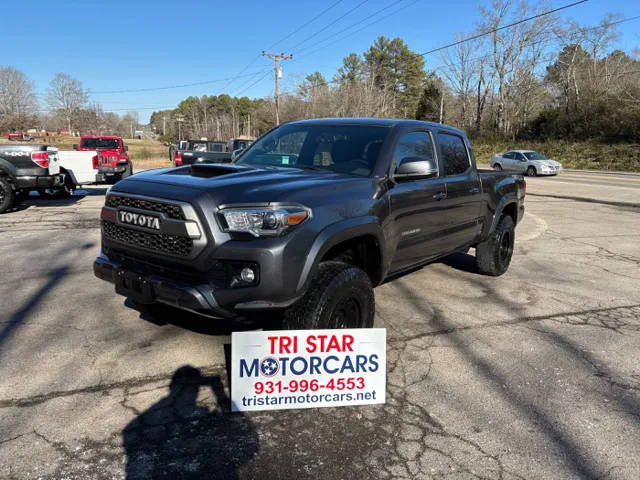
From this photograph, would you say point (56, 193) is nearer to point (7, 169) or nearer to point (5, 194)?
point (5, 194)

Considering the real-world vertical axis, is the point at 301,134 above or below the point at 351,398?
above

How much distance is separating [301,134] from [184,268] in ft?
6.38

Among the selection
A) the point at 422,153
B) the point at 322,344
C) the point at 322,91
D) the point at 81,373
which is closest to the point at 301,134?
the point at 422,153

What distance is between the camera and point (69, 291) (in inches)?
207

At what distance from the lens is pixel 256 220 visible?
9.68 feet

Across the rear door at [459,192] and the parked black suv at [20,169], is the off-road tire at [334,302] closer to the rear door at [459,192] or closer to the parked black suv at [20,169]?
A: the rear door at [459,192]

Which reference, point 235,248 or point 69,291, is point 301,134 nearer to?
point 235,248

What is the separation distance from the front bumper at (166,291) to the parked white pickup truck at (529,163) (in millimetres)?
26205

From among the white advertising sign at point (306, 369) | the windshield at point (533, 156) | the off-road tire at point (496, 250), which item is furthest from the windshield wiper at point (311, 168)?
the windshield at point (533, 156)

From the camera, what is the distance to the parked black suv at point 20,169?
Answer: 33.4 ft

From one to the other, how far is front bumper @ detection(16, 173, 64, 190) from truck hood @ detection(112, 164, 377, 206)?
8.22m

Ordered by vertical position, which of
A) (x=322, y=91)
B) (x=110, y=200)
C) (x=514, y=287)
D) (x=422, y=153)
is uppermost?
(x=322, y=91)

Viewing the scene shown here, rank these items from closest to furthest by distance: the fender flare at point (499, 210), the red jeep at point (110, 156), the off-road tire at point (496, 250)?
1. the fender flare at point (499, 210)
2. the off-road tire at point (496, 250)
3. the red jeep at point (110, 156)

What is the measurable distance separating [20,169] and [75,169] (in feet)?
8.34
